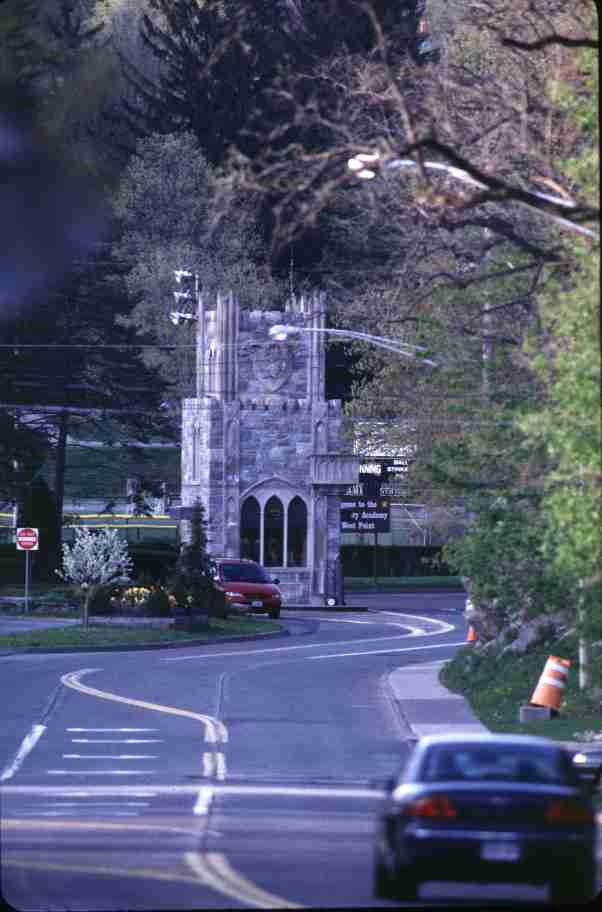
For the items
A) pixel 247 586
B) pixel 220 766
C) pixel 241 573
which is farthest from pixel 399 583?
pixel 220 766

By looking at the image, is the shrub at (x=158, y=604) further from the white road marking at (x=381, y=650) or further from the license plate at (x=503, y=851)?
the license plate at (x=503, y=851)

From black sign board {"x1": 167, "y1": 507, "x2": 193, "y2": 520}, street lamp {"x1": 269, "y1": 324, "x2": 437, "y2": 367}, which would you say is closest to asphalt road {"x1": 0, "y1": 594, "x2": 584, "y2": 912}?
street lamp {"x1": 269, "y1": 324, "x2": 437, "y2": 367}

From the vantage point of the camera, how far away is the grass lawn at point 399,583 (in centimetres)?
7238

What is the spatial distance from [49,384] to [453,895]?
5815 centimetres

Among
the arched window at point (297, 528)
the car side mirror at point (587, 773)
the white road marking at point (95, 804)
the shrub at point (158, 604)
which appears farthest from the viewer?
the arched window at point (297, 528)

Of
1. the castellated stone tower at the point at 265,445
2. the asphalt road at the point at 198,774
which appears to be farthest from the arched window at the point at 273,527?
the asphalt road at the point at 198,774

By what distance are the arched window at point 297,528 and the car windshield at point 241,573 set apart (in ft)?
19.7

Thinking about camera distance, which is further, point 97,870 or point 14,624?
point 14,624

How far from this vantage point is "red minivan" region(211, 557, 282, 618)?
Answer: 53500 millimetres

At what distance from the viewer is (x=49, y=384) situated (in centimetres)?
6781

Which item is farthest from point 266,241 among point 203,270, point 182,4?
point 182,4

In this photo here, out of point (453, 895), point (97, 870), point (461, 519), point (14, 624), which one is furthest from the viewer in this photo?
point (14, 624)

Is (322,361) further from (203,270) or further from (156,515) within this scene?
(156,515)

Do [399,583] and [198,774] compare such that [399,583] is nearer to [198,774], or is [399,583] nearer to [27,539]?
[27,539]
